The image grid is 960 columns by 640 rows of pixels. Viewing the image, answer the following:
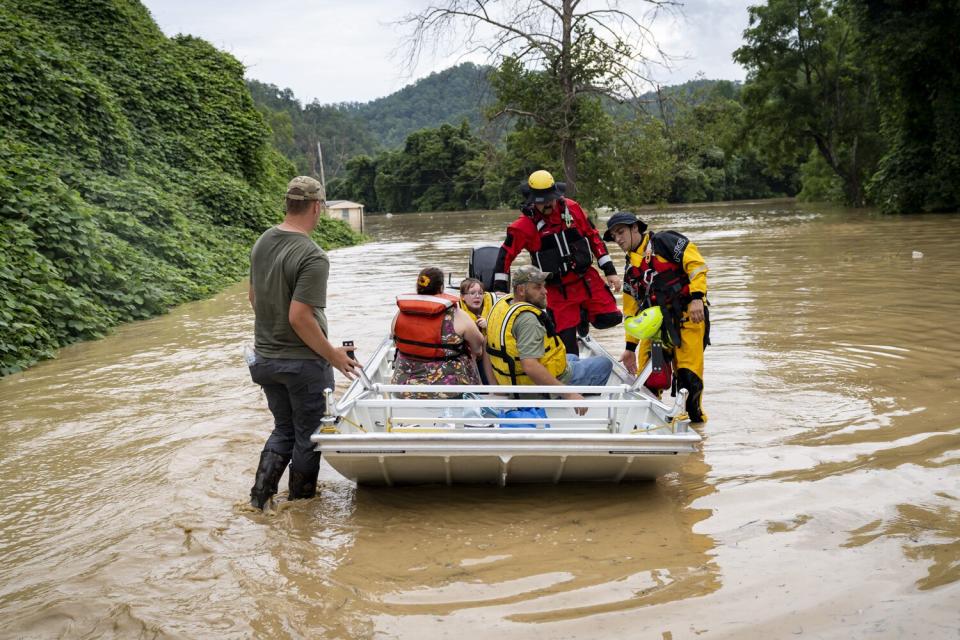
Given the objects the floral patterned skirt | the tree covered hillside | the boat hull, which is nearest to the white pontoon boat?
the boat hull

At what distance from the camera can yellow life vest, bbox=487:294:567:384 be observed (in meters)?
5.65

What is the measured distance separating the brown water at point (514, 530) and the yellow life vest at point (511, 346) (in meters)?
0.85

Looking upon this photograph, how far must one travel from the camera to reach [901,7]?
2631 cm

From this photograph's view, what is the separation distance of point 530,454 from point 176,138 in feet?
70.0

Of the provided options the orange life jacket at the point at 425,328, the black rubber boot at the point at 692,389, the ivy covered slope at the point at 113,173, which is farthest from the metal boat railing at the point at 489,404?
the ivy covered slope at the point at 113,173

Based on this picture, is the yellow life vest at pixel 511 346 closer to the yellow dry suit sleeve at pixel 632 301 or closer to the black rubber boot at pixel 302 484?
the yellow dry suit sleeve at pixel 632 301

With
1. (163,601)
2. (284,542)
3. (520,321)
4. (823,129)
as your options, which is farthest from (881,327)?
(823,129)

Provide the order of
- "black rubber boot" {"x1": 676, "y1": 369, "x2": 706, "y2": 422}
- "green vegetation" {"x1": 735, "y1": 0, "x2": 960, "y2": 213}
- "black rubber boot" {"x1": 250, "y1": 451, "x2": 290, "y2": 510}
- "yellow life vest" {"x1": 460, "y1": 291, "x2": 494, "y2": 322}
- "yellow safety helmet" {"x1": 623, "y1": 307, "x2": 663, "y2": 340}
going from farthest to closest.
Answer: "green vegetation" {"x1": 735, "y1": 0, "x2": 960, "y2": 213} < "yellow life vest" {"x1": 460, "y1": 291, "x2": 494, "y2": 322} < "black rubber boot" {"x1": 676, "y1": 369, "x2": 706, "y2": 422} < "yellow safety helmet" {"x1": 623, "y1": 307, "x2": 663, "y2": 340} < "black rubber boot" {"x1": 250, "y1": 451, "x2": 290, "y2": 510}

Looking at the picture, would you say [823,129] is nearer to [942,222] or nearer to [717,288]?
[942,222]

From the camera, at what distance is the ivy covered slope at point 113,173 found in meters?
11.2

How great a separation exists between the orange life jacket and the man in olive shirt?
0.61 metres

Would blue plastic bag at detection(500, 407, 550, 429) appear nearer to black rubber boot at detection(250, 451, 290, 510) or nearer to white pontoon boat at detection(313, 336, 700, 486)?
white pontoon boat at detection(313, 336, 700, 486)

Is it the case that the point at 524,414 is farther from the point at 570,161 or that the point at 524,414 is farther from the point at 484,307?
the point at 570,161

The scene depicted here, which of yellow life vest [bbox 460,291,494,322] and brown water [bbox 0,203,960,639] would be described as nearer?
brown water [bbox 0,203,960,639]
